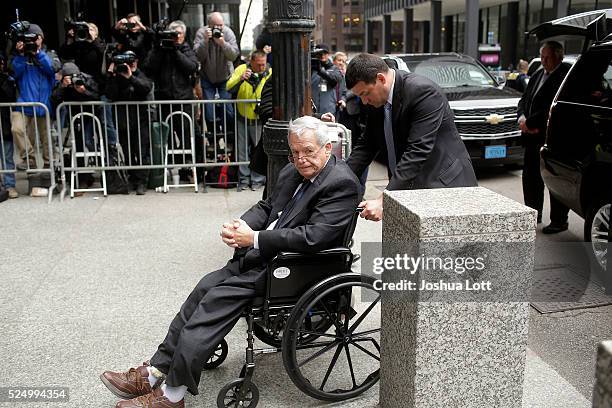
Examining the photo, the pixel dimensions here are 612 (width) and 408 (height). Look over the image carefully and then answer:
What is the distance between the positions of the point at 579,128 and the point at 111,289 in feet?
13.5

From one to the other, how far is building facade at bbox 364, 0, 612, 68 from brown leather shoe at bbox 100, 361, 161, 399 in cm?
2653

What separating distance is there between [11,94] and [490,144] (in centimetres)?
657

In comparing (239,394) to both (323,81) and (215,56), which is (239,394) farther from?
(323,81)

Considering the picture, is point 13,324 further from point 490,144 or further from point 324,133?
point 490,144

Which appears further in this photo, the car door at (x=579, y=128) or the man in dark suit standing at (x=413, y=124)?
the car door at (x=579, y=128)

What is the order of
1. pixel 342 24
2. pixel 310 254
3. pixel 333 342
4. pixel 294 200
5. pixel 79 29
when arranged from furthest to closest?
pixel 342 24 < pixel 79 29 < pixel 294 200 < pixel 333 342 < pixel 310 254

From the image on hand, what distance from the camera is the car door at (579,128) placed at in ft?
17.5

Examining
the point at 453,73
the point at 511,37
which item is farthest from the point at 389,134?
the point at 511,37

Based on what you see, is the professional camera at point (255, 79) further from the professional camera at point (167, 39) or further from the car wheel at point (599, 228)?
the car wheel at point (599, 228)

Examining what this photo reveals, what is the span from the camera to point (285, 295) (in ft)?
11.0

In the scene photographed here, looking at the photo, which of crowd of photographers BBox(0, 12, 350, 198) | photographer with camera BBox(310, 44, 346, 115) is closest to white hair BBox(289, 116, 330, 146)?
crowd of photographers BBox(0, 12, 350, 198)

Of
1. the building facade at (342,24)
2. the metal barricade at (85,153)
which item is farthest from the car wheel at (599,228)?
the building facade at (342,24)

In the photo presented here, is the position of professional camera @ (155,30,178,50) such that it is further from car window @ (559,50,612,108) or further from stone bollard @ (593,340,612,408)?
stone bollard @ (593,340,612,408)

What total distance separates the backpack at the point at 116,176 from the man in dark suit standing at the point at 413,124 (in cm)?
508
